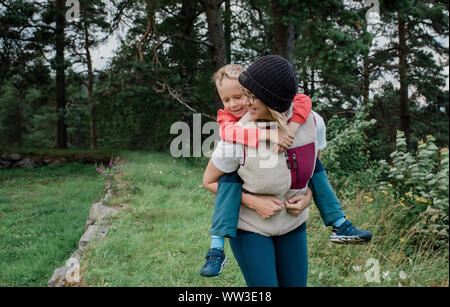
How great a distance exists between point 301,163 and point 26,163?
12.9 m

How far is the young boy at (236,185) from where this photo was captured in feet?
4.93

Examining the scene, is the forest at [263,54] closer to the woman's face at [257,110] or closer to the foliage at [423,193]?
the foliage at [423,193]

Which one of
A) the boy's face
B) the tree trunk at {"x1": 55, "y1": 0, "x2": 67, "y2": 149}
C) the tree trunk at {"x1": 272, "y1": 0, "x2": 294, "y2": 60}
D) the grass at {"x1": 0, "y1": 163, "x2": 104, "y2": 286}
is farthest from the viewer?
the tree trunk at {"x1": 55, "y1": 0, "x2": 67, "y2": 149}

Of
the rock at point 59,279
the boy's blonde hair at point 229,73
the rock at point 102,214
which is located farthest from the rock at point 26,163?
the boy's blonde hair at point 229,73

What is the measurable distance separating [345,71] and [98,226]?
13.9ft

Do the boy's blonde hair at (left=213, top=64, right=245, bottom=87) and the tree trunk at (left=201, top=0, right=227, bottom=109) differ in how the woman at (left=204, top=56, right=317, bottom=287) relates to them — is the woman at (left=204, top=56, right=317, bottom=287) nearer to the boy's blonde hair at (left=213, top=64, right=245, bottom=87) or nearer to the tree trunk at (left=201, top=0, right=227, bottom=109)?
the boy's blonde hair at (left=213, top=64, right=245, bottom=87)

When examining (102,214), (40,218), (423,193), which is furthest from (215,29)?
(423,193)

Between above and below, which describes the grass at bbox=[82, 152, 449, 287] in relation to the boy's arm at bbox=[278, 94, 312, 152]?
below

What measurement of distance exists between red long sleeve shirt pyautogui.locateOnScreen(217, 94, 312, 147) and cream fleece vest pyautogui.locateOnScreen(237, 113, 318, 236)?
0.11 feet

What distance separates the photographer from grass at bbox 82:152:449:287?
321cm

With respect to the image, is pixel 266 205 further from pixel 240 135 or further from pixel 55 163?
pixel 55 163

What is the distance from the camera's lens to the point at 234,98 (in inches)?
71.4

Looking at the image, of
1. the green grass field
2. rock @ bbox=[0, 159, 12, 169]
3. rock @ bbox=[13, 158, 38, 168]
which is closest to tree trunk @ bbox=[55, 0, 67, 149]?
rock @ bbox=[13, 158, 38, 168]
